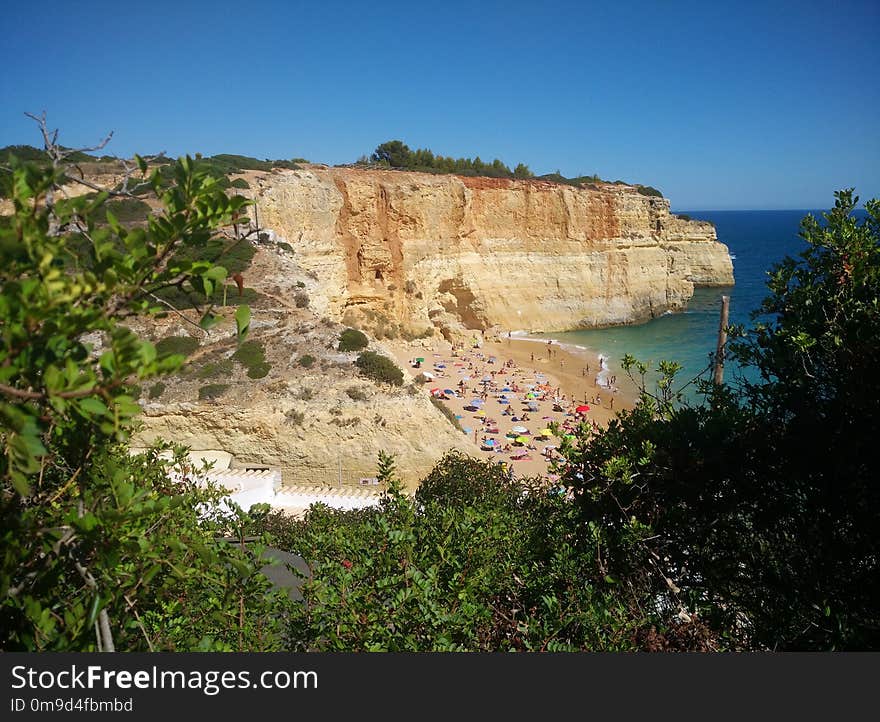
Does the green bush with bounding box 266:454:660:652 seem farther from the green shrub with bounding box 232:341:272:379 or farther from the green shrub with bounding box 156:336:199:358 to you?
the green shrub with bounding box 156:336:199:358

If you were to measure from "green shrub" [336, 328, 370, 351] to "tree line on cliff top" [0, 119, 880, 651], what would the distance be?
14.2 meters

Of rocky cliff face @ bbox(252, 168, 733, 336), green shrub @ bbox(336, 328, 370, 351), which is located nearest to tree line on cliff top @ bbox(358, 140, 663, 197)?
rocky cliff face @ bbox(252, 168, 733, 336)

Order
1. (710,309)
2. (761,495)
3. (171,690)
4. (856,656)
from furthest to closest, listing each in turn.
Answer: (710,309) → (761,495) → (856,656) → (171,690)

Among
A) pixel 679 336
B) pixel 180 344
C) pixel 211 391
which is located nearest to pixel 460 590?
pixel 211 391

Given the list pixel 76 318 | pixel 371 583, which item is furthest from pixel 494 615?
pixel 76 318

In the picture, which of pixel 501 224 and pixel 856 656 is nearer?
pixel 856 656

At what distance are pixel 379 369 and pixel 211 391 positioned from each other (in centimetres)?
541

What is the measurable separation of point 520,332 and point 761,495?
38764mm

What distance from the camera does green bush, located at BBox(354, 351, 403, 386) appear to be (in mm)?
18859

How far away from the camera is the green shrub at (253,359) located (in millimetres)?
18500

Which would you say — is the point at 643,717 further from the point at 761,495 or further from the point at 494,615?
the point at 761,495

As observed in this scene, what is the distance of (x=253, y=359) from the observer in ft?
62.5

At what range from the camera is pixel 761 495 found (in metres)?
4.52

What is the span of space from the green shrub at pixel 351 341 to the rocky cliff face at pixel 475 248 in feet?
33.6
